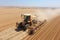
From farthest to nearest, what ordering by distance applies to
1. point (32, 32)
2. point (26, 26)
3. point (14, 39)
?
1. point (26, 26)
2. point (32, 32)
3. point (14, 39)

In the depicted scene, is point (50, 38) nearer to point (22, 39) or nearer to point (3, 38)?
point (22, 39)

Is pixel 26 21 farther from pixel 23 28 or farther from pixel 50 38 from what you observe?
pixel 50 38

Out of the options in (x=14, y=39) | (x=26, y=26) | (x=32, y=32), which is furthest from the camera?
(x=26, y=26)

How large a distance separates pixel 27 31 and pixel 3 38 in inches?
149

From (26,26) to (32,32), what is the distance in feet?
5.71

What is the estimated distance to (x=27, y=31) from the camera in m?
16.9

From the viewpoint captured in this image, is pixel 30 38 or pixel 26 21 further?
pixel 26 21

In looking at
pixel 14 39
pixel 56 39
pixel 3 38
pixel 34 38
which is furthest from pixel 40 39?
pixel 3 38

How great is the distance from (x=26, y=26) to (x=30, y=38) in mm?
3498

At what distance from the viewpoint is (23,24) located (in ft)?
57.9

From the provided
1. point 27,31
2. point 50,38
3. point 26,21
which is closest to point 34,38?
point 50,38

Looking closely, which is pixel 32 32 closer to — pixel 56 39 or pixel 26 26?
pixel 26 26

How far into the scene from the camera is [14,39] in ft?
44.9

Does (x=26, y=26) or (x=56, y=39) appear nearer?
(x=56, y=39)
